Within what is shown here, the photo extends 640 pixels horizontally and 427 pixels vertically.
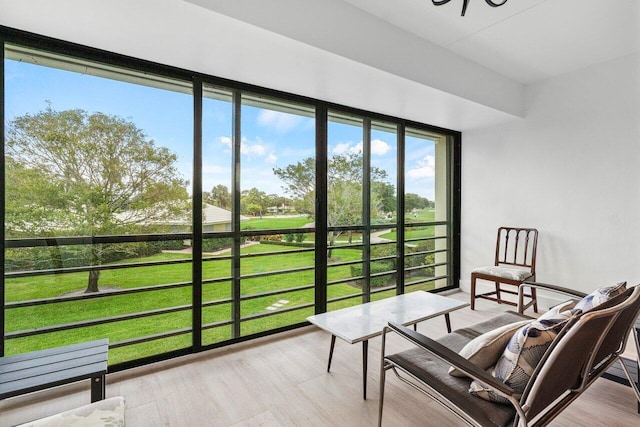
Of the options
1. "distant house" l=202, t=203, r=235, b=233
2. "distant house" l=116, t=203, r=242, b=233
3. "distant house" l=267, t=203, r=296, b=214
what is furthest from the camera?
"distant house" l=267, t=203, r=296, b=214

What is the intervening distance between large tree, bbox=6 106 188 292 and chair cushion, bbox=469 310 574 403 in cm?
233

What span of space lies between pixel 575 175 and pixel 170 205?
13.3 feet

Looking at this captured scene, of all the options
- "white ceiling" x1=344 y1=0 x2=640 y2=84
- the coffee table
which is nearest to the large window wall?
the coffee table

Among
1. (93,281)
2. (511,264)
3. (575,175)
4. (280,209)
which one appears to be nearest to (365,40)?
→ (280,209)

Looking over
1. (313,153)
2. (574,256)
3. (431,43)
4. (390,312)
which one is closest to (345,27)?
(431,43)

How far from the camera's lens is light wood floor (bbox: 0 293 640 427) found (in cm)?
178

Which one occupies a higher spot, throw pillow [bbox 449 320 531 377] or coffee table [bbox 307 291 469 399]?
throw pillow [bbox 449 320 531 377]

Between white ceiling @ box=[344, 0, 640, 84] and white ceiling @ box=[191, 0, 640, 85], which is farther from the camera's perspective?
white ceiling @ box=[344, 0, 640, 84]

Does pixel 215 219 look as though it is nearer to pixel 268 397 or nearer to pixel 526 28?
pixel 268 397

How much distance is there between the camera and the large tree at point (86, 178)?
2010 millimetres

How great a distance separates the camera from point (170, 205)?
8.14 ft

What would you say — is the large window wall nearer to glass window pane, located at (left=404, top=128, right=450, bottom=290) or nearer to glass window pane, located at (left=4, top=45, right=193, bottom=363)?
glass window pane, located at (left=4, top=45, right=193, bottom=363)

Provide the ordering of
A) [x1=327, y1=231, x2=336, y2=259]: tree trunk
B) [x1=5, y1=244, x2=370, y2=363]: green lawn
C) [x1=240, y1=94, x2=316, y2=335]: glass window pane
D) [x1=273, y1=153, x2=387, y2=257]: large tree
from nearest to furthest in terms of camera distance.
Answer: [x1=5, y1=244, x2=370, y2=363]: green lawn → [x1=240, y1=94, x2=316, y2=335]: glass window pane → [x1=273, y1=153, x2=387, y2=257]: large tree → [x1=327, y1=231, x2=336, y2=259]: tree trunk

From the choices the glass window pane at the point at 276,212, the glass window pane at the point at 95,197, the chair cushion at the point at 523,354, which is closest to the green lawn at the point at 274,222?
the glass window pane at the point at 276,212
